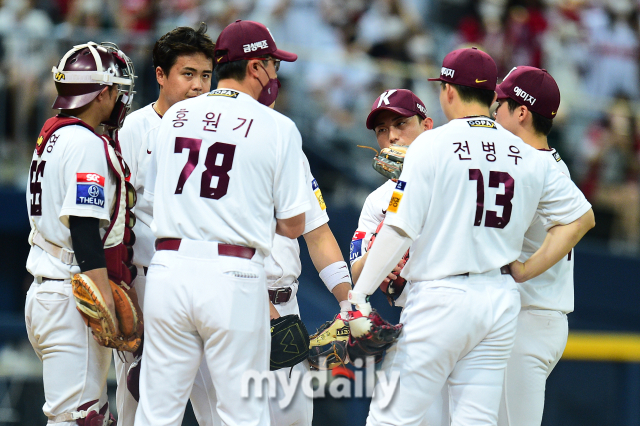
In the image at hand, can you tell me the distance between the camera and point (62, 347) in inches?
151

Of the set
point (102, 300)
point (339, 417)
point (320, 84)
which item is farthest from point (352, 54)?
point (102, 300)

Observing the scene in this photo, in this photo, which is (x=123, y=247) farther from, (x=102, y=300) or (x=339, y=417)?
(x=339, y=417)

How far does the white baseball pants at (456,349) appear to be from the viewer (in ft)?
12.2

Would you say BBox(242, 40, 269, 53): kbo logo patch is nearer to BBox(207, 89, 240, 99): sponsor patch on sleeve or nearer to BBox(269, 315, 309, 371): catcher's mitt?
BBox(207, 89, 240, 99): sponsor patch on sleeve

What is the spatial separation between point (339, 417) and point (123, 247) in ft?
9.98

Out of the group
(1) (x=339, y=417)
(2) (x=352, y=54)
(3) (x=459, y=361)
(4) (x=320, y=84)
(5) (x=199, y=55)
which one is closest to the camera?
(3) (x=459, y=361)

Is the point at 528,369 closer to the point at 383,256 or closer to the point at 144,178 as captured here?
the point at 383,256

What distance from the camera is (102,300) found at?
145 inches

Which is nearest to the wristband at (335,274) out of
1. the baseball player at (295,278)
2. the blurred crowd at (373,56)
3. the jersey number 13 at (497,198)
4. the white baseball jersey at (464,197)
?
the baseball player at (295,278)

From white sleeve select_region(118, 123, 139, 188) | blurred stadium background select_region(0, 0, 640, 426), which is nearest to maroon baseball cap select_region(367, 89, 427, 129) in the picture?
white sleeve select_region(118, 123, 139, 188)

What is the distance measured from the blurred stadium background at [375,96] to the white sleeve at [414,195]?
2.98 metres

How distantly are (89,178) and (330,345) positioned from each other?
5.27ft

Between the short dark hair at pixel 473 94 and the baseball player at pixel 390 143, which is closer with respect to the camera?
the short dark hair at pixel 473 94

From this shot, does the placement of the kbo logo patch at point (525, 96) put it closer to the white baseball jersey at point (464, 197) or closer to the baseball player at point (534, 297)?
Answer: the baseball player at point (534, 297)
